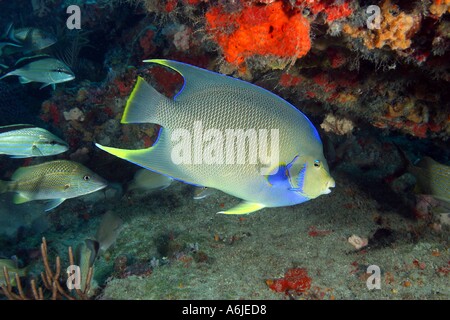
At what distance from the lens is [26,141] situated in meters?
4.04

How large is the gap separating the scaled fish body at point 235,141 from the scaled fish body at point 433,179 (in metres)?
2.46

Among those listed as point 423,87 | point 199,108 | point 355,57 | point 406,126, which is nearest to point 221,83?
point 199,108

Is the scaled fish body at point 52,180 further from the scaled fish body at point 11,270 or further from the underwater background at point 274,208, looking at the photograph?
the scaled fish body at point 11,270

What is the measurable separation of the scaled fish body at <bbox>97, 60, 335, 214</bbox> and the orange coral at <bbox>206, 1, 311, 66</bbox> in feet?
1.76

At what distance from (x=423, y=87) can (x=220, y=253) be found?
9.76ft

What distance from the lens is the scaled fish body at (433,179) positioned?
3.62m

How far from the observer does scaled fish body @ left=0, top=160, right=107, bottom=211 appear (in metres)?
4.02

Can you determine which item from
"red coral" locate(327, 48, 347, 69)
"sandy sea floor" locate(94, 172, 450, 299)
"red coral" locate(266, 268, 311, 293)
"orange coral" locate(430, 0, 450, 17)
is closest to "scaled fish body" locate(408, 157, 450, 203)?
"sandy sea floor" locate(94, 172, 450, 299)

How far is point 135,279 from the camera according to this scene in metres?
3.10

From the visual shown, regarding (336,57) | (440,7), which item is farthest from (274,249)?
(440,7)

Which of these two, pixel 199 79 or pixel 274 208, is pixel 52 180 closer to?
pixel 199 79

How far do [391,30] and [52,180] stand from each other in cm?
416

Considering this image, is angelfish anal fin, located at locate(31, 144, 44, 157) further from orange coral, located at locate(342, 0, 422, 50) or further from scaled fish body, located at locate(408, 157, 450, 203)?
scaled fish body, located at locate(408, 157, 450, 203)

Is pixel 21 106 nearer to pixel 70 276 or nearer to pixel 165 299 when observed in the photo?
pixel 70 276
